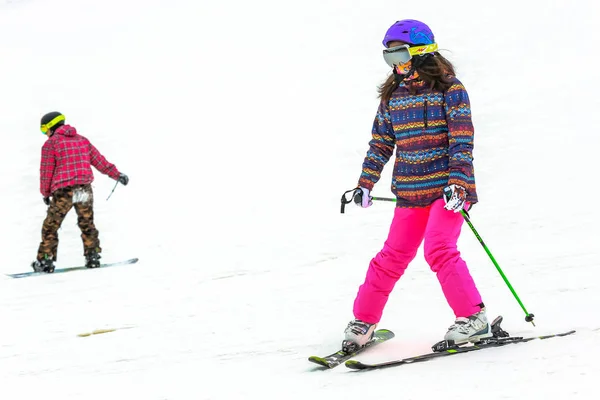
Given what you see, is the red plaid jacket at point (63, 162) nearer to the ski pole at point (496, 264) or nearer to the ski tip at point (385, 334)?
the ski tip at point (385, 334)

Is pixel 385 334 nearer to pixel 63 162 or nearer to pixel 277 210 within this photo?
pixel 63 162

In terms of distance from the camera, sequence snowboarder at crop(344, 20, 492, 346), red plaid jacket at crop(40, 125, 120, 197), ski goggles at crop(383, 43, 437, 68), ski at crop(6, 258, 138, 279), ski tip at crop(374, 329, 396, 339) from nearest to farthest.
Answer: snowboarder at crop(344, 20, 492, 346) → ski goggles at crop(383, 43, 437, 68) → ski tip at crop(374, 329, 396, 339) → ski at crop(6, 258, 138, 279) → red plaid jacket at crop(40, 125, 120, 197)

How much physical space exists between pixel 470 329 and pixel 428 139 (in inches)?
39.2

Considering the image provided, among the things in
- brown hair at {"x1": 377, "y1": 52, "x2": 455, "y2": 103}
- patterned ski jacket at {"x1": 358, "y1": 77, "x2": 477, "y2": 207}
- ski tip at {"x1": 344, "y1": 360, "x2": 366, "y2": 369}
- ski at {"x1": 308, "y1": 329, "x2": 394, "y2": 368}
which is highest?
brown hair at {"x1": 377, "y1": 52, "x2": 455, "y2": 103}

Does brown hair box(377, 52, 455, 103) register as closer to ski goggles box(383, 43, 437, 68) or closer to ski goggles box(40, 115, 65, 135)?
ski goggles box(383, 43, 437, 68)

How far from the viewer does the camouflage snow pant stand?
948 centimetres

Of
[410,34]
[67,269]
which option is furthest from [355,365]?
[67,269]

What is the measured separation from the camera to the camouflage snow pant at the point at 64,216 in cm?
948

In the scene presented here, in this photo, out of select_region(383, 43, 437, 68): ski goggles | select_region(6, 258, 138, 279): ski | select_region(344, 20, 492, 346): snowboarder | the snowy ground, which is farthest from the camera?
select_region(6, 258, 138, 279): ski

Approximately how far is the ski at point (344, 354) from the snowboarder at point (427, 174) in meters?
0.07

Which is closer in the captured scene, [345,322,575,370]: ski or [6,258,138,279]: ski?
[345,322,575,370]: ski

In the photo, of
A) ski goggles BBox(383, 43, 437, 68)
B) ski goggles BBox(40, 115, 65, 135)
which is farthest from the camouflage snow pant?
ski goggles BBox(383, 43, 437, 68)

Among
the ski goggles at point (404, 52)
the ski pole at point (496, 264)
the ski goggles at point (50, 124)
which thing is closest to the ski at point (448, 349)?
the ski pole at point (496, 264)

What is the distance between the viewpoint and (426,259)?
15.6 ft
